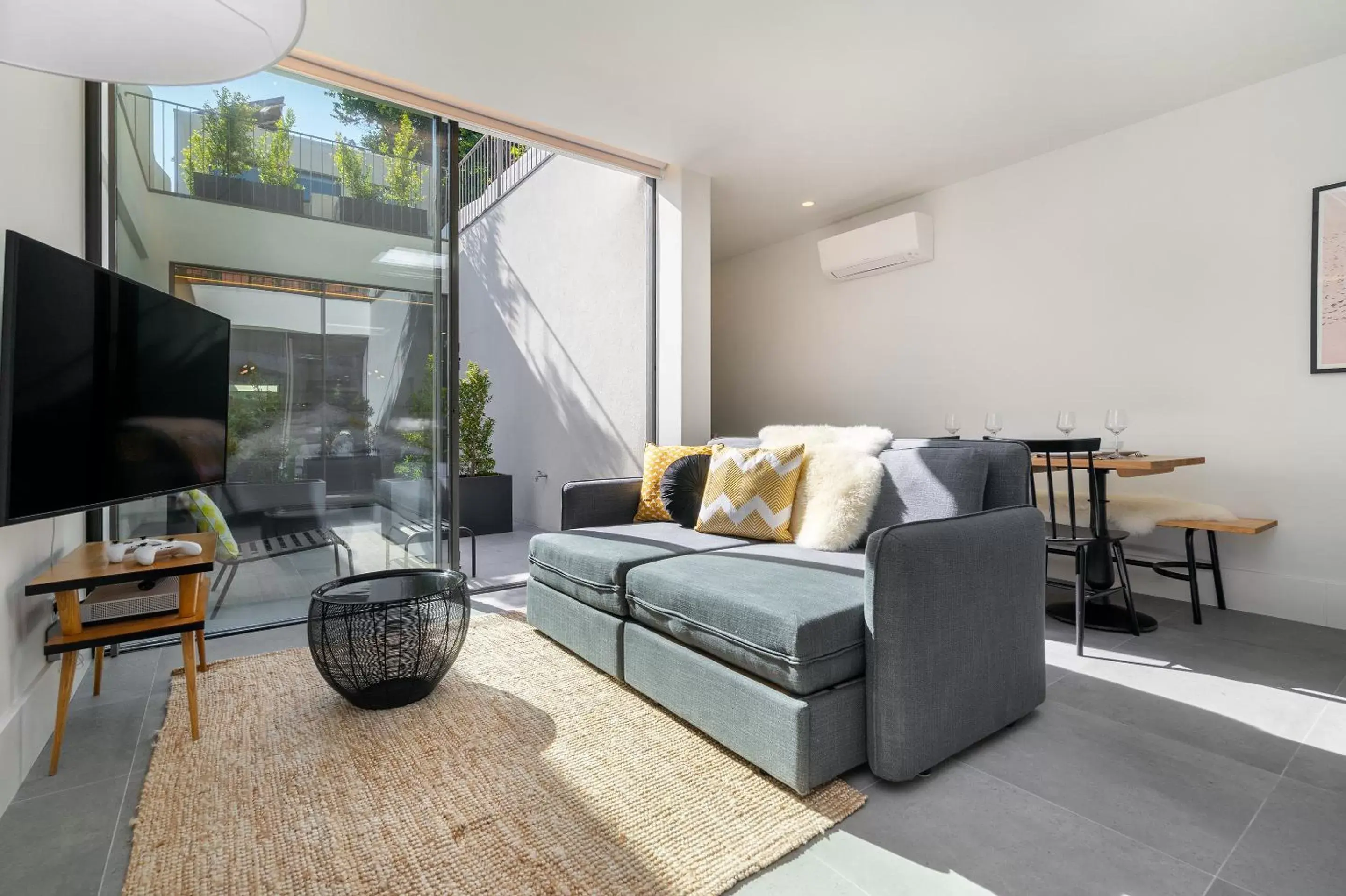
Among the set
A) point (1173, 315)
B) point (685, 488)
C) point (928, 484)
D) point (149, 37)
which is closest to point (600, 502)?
point (685, 488)

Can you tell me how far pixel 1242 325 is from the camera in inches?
123

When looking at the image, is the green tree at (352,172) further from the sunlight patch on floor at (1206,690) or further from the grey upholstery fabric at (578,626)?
the sunlight patch on floor at (1206,690)

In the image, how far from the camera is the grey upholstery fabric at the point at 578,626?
2.25 m

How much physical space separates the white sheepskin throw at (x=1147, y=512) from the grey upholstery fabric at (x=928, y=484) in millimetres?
1150

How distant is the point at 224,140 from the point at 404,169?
792 mm

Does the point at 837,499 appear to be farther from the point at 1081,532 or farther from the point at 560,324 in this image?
the point at 560,324

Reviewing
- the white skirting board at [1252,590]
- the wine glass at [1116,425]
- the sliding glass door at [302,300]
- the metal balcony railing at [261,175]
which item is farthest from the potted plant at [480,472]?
the white skirting board at [1252,590]

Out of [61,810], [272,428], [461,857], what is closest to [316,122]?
[272,428]

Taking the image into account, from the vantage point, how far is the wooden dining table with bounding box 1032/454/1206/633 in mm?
2791

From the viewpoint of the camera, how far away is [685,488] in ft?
9.65

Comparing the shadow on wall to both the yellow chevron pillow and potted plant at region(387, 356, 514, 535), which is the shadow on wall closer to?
potted plant at region(387, 356, 514, 535)

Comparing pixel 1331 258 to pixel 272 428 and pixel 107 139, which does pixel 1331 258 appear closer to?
pixel 272 428

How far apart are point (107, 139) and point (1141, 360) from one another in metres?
5.00

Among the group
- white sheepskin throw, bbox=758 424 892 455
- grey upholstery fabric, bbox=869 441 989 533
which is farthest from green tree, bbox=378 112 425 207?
grey upholstery fabric, bbox=869 441 989 533
